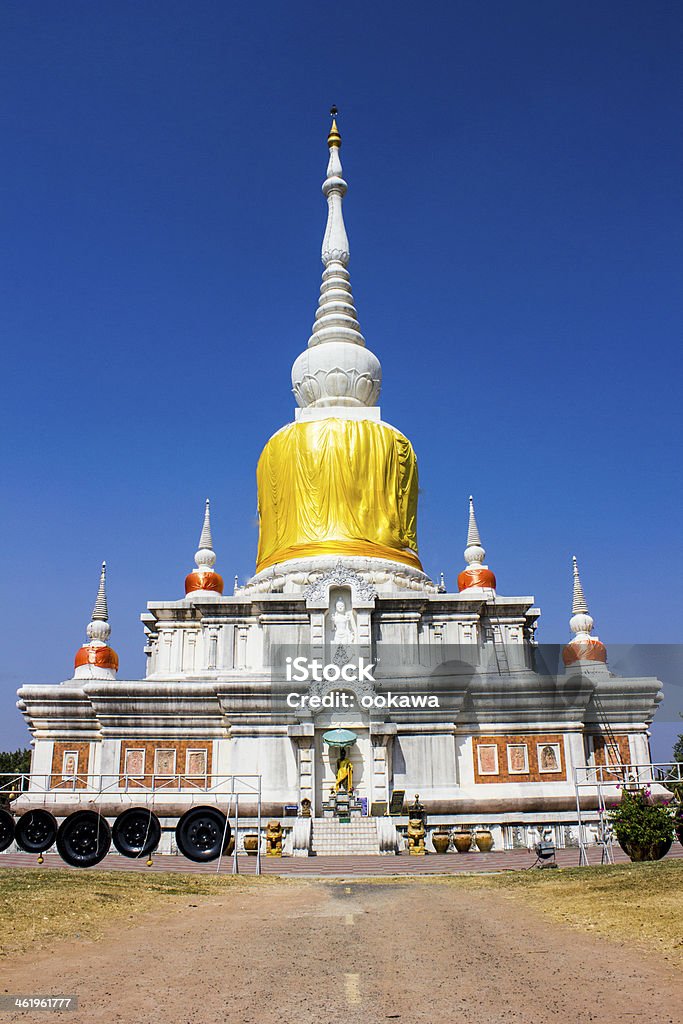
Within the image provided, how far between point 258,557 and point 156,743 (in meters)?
11.5

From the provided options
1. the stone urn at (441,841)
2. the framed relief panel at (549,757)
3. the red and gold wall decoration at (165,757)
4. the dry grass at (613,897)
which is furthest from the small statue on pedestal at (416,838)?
the red and gold wall decoration at (165,757)

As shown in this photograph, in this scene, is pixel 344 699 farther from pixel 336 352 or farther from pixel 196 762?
pixel 336 352

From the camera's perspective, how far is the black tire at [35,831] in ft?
72.5

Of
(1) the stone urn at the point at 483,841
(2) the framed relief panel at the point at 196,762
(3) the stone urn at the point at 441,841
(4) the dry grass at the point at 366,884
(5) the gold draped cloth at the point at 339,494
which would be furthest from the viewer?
(5) the gold draped cloth at the point at 339,494

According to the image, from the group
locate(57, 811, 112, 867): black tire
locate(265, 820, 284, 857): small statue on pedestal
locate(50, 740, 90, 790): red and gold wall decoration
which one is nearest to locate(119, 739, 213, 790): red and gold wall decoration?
locate(50, 740, 90, 790): red and gold wall decoration

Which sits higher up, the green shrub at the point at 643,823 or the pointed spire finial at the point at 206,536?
the pointed spire finial at the point at 206,536

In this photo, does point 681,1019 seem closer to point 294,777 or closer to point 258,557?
point 294,777

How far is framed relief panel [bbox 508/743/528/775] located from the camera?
2992cm

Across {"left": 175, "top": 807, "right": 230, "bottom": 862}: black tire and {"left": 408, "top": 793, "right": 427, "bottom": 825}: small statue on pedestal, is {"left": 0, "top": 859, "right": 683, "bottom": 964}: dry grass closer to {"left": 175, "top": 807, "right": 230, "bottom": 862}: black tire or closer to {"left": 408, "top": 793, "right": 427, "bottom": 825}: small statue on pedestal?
{"left": 175, "top": 807, "right": 230, "bottom": 862}: black tire

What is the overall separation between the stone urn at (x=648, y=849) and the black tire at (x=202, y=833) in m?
9.44

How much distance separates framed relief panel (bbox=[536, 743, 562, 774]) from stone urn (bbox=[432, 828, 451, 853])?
211 inches

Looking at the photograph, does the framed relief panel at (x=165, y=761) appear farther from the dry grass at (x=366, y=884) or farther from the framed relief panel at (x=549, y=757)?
the dry grass at (x=366, y=884)

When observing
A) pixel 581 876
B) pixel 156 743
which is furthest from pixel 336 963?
pixel 156 743

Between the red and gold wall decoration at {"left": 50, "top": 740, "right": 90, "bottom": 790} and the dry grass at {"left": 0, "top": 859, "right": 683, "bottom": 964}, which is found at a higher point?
the red and gold wall decoration at {"left": 50, "top": 740, "right": 90, "bottom": 790}
